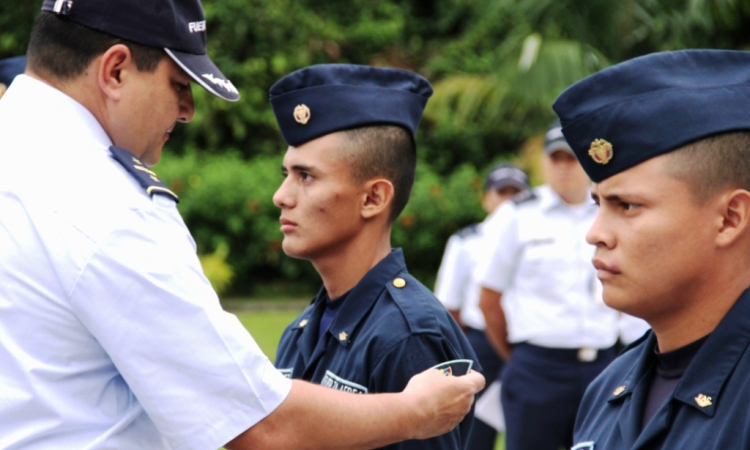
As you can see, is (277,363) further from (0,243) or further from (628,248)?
(628,248)

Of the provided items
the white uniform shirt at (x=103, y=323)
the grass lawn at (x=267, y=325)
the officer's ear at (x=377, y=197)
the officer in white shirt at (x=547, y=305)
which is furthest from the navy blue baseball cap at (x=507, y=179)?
the white uniform shirt at (x=103, y=323)

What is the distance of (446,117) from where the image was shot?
56.0ft

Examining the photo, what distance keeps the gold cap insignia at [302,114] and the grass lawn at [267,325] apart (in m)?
7.10

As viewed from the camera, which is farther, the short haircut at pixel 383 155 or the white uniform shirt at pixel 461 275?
the white uniform shirt at pixel 461 275

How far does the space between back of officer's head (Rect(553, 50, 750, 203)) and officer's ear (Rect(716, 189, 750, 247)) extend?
0.02 metres

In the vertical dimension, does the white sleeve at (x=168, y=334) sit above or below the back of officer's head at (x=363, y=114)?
below

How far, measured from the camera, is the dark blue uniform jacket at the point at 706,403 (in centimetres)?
182

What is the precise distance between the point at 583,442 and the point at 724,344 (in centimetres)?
47

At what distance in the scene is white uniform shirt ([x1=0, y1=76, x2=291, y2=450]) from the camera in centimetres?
199

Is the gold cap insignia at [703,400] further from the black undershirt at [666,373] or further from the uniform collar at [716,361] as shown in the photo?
the black undershirt at [666,373]

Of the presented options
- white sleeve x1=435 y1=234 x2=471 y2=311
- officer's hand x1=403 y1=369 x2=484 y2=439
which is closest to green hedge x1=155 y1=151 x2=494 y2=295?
white sleeve x1=435 y1=234 x2=471 y2=311

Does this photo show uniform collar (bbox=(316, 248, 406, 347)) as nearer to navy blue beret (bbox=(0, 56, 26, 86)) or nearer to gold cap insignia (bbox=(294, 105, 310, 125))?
gold cap insignia (bbox=(294, 105, 310, 125))

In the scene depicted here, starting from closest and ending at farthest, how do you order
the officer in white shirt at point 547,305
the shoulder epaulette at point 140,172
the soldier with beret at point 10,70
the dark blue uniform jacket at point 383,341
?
the shoulder epaulette at point 140,172
the dark blue uniform jacket at point 383,341
the soldier with beret at point 10,70
the officer in white shirt at point 547,305

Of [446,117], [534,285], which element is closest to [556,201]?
[534,285]
